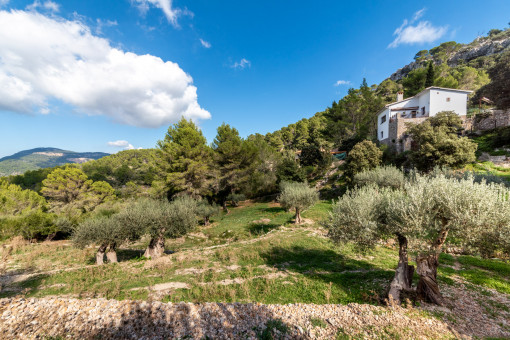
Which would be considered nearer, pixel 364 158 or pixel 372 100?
pixel 364 158

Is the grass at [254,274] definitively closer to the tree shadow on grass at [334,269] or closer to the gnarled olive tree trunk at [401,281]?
the tree shadow on grass at [334,269]

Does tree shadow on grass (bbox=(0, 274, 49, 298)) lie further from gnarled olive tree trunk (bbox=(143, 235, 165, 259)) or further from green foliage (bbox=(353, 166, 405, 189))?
green foliage (bbox=(353, 166, 405, 189))

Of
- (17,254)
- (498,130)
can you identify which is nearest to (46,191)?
(17,254)

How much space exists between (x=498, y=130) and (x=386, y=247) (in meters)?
33.3

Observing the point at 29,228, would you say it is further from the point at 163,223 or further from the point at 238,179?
the point at 238,179

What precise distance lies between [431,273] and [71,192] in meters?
49.0

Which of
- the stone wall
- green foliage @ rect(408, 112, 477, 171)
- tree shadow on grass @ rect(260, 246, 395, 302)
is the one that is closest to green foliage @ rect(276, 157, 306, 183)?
green foliage @ rect(408, 112, 477, 171)

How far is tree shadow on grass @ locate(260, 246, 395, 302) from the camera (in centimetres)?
903

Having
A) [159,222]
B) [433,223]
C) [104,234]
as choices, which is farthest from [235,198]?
[433,223]

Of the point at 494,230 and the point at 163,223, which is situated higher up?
the point at 494,230

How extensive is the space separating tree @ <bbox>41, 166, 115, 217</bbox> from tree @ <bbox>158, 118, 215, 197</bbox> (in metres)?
16.8

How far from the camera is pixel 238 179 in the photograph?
120ft

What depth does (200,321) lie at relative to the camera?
6.29 m

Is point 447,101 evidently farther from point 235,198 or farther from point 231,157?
point 235,198
